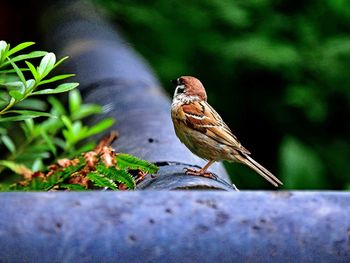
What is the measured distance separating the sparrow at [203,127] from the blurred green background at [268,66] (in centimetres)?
222

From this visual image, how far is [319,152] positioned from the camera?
5.88 meters

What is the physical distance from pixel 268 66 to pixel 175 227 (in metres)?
4.39

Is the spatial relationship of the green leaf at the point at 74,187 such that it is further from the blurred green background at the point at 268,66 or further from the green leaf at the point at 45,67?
the blurred green background at the point at 268,66

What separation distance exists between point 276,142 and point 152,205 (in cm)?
478

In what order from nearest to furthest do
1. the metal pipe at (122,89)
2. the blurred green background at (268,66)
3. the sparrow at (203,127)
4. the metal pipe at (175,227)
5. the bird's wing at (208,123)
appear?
1. the metal pipe at (175,227)
2. the metal pipe at (122,89)
3. the sparrow at (203,127)
4. the bird's wing at (208,123)
5. the blurred green background at (268,66)

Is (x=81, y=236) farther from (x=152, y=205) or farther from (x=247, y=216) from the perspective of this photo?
(x=247, y=216)

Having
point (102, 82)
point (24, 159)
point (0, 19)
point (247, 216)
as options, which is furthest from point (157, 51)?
point (247, 216)

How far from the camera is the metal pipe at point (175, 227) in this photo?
127 centimetres

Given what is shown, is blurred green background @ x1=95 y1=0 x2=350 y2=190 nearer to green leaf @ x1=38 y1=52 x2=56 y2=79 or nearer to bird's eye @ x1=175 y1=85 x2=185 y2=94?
bird's eye @ x1=175 y1=85 x2=185 y2=94

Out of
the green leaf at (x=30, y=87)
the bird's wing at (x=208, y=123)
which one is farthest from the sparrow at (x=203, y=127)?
the green leaf at (x=30, y=87)

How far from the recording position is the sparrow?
3172 mm

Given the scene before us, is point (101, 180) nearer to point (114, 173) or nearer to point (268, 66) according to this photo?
point (114, 173)

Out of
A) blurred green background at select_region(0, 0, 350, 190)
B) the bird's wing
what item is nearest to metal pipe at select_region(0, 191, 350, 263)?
the bird's wing

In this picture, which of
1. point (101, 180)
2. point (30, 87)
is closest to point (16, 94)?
point (30, 87)
